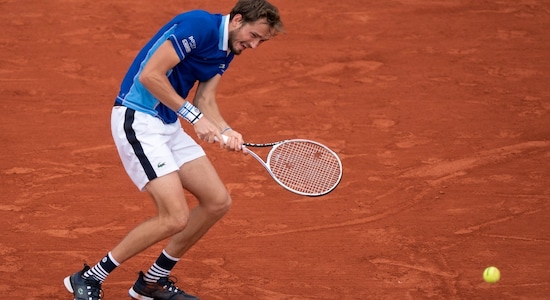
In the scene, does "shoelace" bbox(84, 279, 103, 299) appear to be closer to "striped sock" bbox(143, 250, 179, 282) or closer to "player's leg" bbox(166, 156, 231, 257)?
"striped sock" bbox(143, 250, 179, 282)

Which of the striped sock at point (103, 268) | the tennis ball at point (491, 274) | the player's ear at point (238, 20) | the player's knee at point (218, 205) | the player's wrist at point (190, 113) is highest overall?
the player's ear at point (238, 20)

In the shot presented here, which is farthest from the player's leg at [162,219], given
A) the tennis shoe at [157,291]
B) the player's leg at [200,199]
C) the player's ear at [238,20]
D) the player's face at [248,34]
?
the player's ear at [238,20]

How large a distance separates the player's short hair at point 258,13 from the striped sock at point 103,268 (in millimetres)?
1835

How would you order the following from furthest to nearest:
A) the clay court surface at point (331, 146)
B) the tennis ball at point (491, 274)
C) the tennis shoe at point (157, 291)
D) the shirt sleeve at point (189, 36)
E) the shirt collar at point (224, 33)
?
the clay court surface at point (331, 146) → the tennis ball at point (491, 274) → the tennis shoe at point (157, 291) → the shirt collar at point (224, 33) → the shirt sleeve at point (189, 36)

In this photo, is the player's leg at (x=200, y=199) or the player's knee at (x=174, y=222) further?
the player's leg at (x=200, y=199)

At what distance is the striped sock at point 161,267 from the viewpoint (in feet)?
22.4

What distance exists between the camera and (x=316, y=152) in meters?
7.18

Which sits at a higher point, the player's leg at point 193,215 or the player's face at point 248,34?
the player's face at point 248,34

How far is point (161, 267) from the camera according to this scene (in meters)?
6.84

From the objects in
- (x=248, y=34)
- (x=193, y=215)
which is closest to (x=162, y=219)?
(x=193, y=215)

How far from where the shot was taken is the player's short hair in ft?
20.6

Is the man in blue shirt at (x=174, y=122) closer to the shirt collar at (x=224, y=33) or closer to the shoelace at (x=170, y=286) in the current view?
the shirt collar at (x=224, y=33)

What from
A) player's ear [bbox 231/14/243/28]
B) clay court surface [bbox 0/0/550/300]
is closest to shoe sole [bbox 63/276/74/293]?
clay court surface [bbox 0/0/550/300]

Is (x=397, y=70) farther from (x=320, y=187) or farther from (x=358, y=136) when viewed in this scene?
(x=320, y=187)
